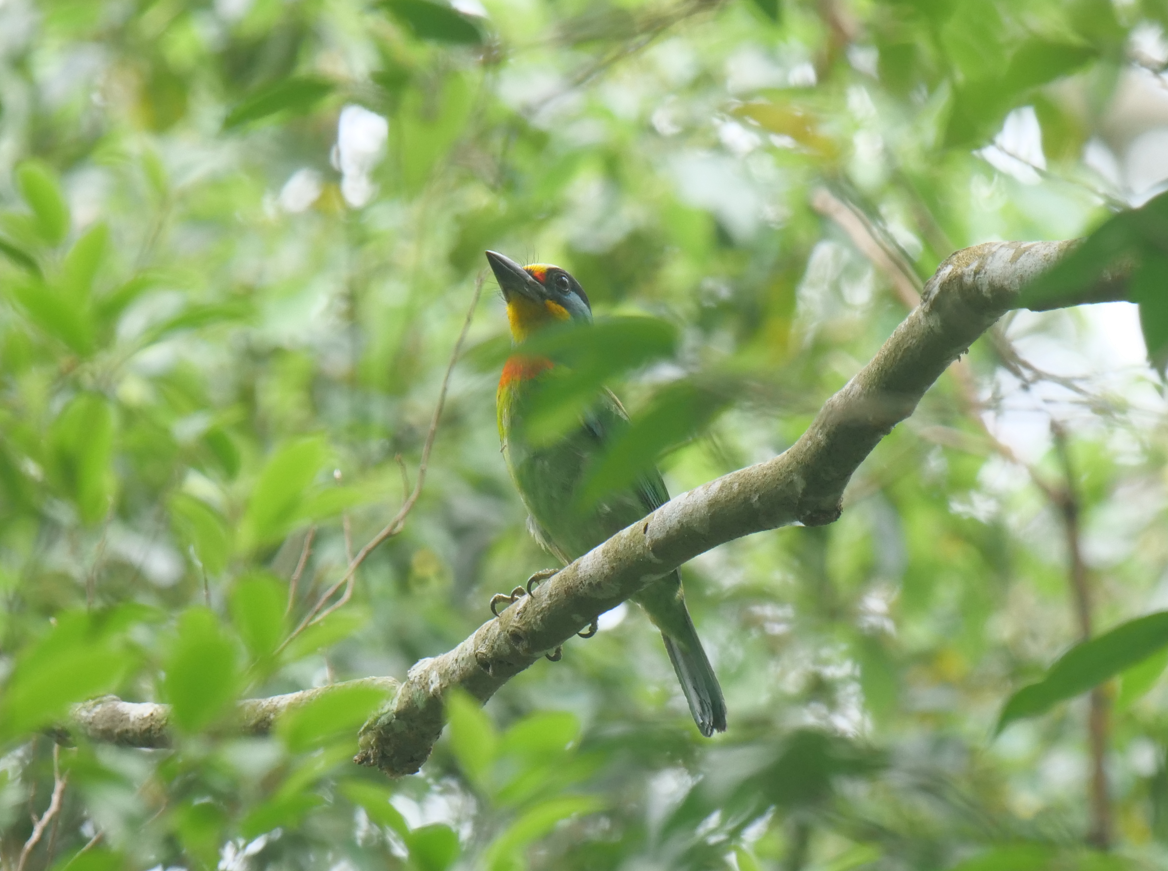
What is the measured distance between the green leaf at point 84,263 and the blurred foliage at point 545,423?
0.22 feet

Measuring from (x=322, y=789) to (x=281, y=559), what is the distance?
988 mm

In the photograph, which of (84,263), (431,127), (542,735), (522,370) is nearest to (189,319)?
(84,263)

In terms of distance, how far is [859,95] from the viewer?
4.07 metres

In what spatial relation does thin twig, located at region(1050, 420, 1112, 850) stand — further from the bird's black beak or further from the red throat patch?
the bird's black beak

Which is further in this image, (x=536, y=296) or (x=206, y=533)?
(x=536, y=296)

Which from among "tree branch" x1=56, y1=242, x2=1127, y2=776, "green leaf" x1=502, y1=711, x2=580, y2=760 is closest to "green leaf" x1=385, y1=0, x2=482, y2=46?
"tree branch" x1=56, y1=242, x2=1127, y2=776

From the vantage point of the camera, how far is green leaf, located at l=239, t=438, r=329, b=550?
262 cm

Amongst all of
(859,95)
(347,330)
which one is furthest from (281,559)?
(859,95)

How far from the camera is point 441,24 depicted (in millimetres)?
2070

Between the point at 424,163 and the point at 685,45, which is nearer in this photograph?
the point at 424,163

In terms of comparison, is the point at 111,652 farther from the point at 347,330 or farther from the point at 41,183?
the point at 347,330

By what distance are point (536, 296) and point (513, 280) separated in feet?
0.46

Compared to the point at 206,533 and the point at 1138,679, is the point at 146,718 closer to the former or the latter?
the point at 206,533

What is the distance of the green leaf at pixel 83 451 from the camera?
280 cm
